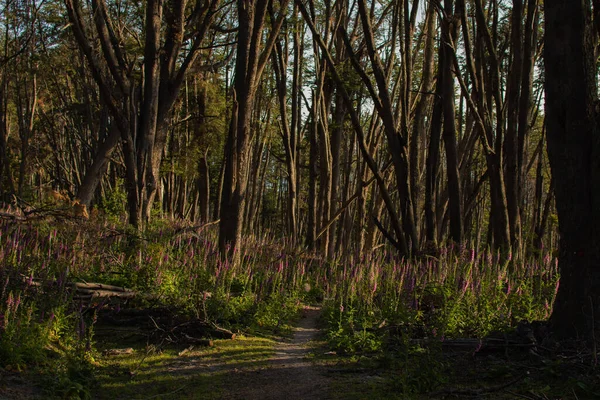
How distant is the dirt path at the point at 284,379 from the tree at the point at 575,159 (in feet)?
6.80

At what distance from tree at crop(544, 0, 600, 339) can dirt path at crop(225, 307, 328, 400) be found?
2072 millimetres

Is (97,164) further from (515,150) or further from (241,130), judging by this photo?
(515,150)

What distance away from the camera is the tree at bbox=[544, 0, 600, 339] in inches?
171

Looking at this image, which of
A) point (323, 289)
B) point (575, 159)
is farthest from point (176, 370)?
point (323, 289)

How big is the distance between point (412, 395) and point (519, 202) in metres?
7.28

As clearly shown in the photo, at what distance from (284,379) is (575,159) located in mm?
3093

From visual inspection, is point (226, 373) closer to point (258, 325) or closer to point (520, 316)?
point (258, 325)

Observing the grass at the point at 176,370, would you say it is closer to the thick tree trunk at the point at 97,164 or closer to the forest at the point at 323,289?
the forest at the point at 323,289

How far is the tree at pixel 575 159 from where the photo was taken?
4.34 m

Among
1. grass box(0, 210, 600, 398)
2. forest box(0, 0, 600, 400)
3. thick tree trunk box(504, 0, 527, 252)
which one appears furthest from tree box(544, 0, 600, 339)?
thick tree trunk box(504, 0, 527, 252)

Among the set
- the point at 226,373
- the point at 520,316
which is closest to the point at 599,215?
the point at 520,316

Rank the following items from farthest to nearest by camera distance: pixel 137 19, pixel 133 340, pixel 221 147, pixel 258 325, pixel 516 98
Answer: pixel 221 147
pixel 137 19
pixel 516 98
pixel 258 325
pixel 133 340

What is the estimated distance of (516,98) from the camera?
11.0 metres

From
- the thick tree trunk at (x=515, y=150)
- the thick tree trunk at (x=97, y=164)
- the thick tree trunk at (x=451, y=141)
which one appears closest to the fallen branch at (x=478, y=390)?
the thick tree trunk at (x=515, y=150)
